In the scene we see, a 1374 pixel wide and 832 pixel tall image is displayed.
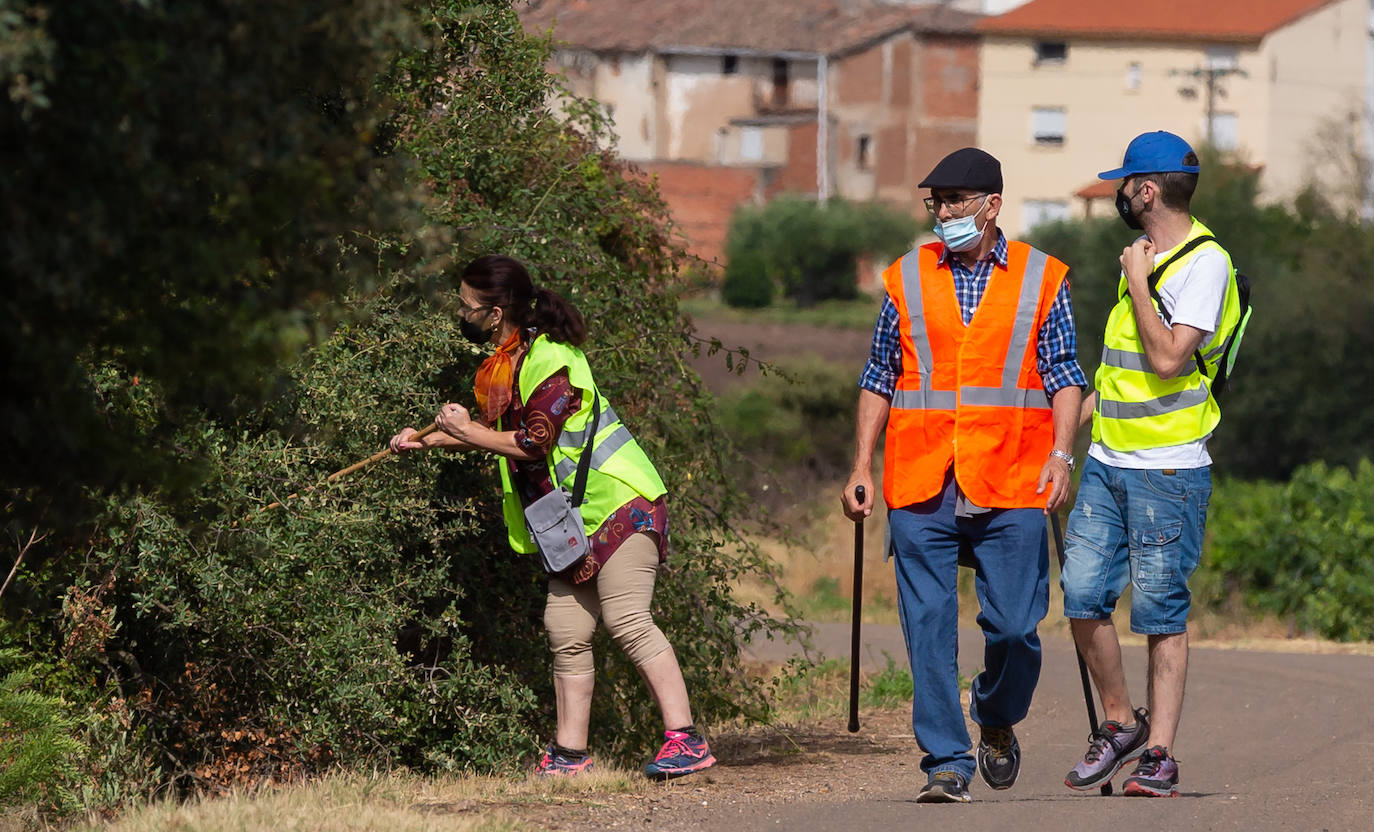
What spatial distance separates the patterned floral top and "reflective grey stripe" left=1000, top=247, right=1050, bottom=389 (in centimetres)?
135

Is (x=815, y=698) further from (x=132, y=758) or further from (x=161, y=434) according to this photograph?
(x=161, y=434)

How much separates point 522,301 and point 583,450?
572mm

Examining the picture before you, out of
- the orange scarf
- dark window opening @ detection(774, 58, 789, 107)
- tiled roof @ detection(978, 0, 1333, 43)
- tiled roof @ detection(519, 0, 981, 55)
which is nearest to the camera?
the orange scarf

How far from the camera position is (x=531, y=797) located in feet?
18.7

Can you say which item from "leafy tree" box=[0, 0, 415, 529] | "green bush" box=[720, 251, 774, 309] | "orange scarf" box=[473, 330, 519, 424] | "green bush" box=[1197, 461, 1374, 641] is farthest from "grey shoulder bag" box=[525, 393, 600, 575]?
"green bush" box=[720, 251, 774, 309]

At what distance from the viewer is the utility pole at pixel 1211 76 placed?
57475mm

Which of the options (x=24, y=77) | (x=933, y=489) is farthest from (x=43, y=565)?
(x=24, y=77)

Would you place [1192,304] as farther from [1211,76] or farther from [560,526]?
[1211,76]

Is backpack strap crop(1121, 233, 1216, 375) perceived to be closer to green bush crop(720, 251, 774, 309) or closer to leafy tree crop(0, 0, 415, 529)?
leafy tree crop(0, 0, 415, 529)

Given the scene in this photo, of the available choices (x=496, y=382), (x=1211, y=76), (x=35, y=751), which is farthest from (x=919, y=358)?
(x=1211, y=76)

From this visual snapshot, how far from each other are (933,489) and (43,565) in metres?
3.10

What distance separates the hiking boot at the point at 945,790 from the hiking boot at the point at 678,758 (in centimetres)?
83

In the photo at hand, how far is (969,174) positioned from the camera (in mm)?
5844

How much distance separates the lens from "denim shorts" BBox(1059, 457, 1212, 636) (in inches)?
232
